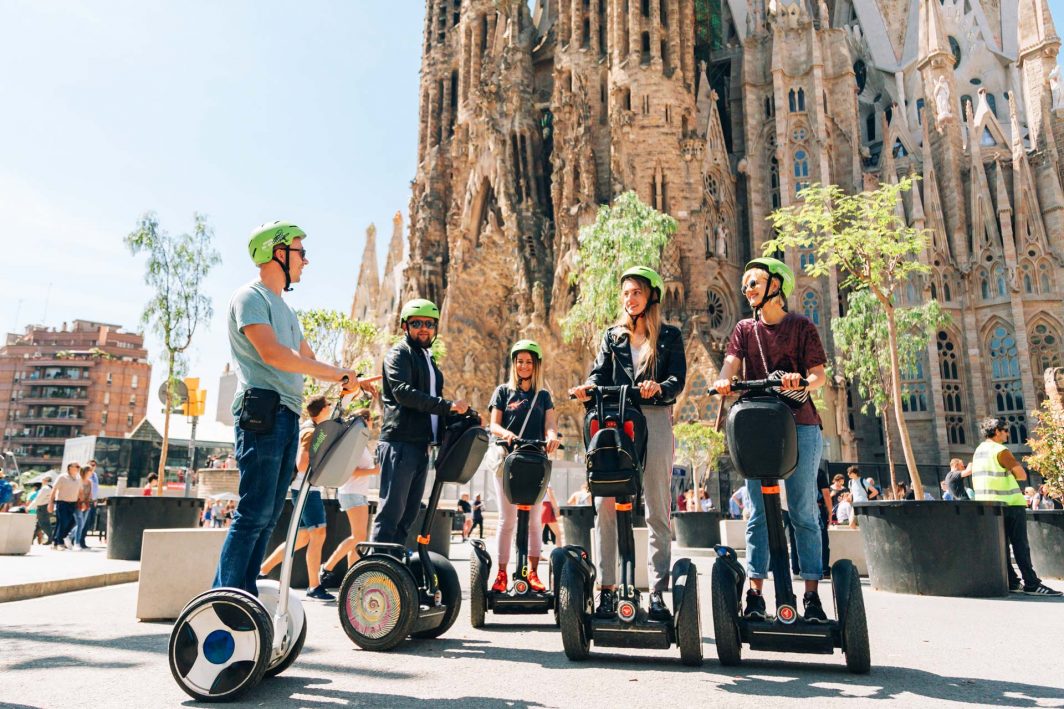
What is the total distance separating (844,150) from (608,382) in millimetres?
35599

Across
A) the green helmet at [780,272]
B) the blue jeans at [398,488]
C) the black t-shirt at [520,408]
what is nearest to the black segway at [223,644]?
the blue jeans at [398,488]

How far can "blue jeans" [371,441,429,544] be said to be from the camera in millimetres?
4622

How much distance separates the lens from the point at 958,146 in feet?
120

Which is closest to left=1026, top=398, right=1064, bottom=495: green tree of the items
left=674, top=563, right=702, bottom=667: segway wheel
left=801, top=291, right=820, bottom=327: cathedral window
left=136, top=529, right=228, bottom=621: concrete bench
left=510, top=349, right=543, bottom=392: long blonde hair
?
left=510, top=349, right=543, bottom=392: long blonde hair

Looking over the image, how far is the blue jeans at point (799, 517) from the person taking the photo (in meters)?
3.93

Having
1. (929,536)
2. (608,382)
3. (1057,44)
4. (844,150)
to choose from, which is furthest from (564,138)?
(608,382)

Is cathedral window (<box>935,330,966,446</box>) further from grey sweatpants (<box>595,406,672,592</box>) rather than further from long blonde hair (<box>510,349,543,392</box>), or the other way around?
grey sweatpants (<box>595,406,672,592</box>)

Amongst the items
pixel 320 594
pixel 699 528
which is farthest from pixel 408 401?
pixel 699 528

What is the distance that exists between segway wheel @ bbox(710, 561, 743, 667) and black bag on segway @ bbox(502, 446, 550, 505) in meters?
1.34

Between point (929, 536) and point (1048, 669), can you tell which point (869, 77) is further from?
point (1048, 669)

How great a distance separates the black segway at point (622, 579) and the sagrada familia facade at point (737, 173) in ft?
87.2

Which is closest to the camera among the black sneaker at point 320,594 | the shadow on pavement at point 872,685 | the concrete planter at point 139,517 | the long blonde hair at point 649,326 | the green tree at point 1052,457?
the shadow on pavement at point 872,685

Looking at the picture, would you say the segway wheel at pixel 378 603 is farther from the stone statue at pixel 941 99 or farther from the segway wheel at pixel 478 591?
the stone statue at pixel 941 99

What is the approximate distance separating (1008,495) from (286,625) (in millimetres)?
7504
